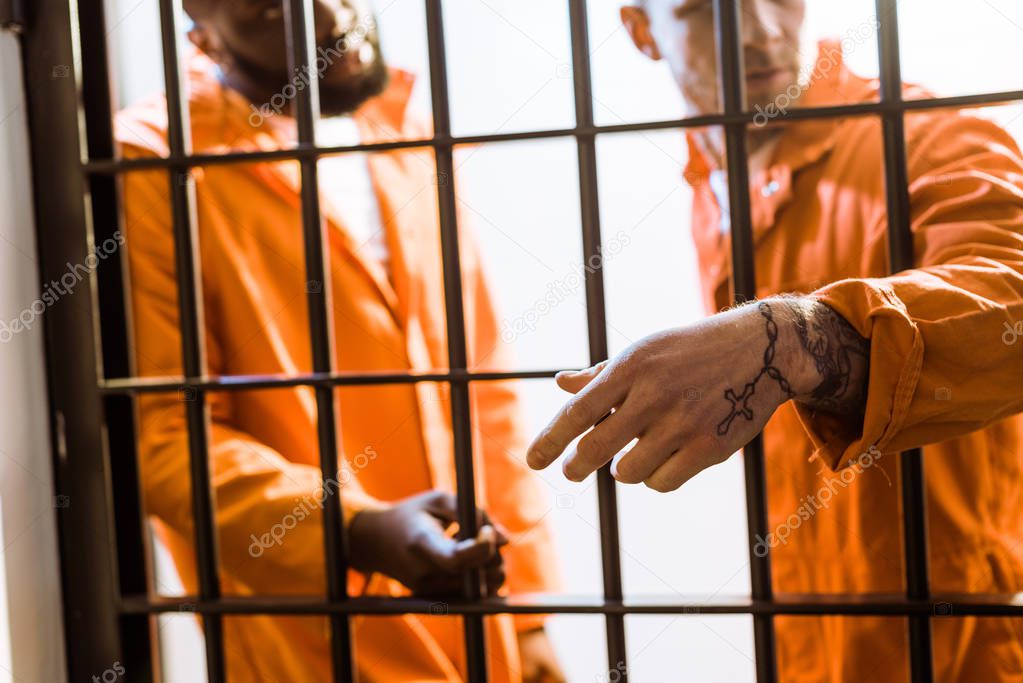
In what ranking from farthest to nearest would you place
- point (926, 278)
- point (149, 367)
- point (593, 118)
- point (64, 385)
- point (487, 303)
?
point (487, 303)
point (149, 367)
point (64, 385)
point (593, 118)
point (926, 278)

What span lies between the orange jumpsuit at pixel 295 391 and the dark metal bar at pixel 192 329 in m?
0.07

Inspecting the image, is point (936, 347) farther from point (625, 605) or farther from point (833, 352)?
point (625, 605)

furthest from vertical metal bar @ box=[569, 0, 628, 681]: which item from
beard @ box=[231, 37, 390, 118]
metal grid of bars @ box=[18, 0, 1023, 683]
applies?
beard @ box=[231, 37, 390, 118]

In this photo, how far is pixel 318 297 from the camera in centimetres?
99

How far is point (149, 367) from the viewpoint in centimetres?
116

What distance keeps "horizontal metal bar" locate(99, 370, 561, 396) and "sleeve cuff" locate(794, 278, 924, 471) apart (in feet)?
0.99

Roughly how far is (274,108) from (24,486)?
0.56 meters

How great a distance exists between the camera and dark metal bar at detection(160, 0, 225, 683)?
1008 mm

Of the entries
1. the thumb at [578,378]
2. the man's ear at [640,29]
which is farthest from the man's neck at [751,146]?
the thumb at [578,378]

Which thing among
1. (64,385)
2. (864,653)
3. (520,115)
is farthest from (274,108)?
(864,653)

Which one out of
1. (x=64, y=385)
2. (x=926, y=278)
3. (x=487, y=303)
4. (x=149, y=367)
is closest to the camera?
(x=926, y=278)

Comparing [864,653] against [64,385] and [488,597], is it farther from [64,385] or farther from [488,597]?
[64,385]

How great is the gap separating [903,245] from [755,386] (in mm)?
278

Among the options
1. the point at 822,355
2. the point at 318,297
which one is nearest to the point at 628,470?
the point at 822,355
